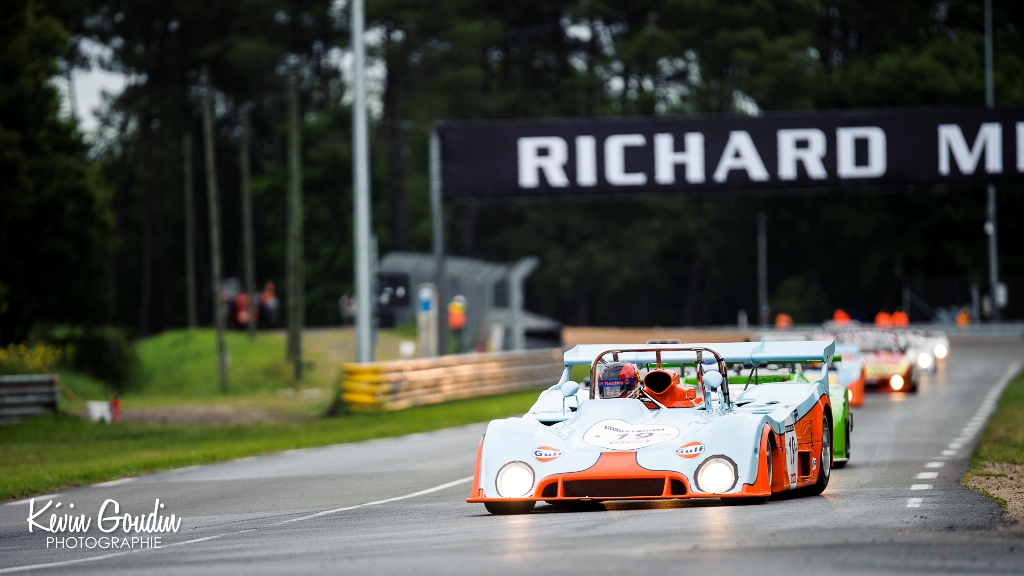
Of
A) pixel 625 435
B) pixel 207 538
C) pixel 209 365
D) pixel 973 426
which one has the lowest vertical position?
pixel 209 365

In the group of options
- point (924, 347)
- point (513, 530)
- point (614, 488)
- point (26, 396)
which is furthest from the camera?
point (924, 347)

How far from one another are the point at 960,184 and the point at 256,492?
21.4m

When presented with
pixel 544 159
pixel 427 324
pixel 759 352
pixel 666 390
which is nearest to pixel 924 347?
pixel 544 159

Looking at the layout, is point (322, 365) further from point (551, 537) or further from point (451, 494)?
point (551, 537)

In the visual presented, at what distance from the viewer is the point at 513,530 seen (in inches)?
435

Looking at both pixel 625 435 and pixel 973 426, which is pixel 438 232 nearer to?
pixel 973 426

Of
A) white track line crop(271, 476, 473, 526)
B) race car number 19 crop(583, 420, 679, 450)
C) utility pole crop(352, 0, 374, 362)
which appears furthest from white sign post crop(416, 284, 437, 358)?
race car number 19 crop(583, 420, 679, 450)

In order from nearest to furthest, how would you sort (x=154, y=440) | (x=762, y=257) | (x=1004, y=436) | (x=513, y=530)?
(x=513, y=530), (x=1004, y=436), (x=154, y=440), (x=762, y=257)

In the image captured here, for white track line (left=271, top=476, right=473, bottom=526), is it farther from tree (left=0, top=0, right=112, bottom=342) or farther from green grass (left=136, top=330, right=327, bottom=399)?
tree (left=0, top=0, right=112, bottom=342)

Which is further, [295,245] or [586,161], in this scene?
[295,245]

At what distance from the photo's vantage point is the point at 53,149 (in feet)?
160

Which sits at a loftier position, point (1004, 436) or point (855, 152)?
point (855, 152)

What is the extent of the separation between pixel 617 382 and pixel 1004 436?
30.6ft

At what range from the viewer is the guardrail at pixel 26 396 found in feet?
93.2
